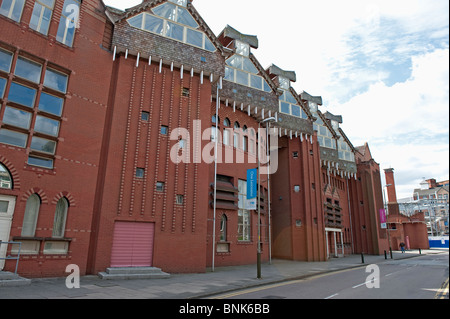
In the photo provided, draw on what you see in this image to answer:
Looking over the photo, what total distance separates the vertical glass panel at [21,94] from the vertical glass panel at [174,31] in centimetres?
944

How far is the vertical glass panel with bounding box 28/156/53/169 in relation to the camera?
14.4 metres

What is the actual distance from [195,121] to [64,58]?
8553 millimetres

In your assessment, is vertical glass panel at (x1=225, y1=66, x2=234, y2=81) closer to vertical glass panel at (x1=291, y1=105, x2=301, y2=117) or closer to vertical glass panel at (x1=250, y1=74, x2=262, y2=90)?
vertical glass panel at (x1=250, y1=74, x2=262, y2=90)

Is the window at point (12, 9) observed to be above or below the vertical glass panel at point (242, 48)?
below

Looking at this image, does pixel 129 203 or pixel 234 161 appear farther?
pixel 234 161

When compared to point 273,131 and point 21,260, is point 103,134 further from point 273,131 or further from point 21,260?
point 273,131

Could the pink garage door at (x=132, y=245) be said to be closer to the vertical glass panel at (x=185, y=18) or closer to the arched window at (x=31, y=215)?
the arched window at (x=31, y=215)

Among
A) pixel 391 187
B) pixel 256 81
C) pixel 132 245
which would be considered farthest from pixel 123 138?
pixel 391 187

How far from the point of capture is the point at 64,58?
16.2 m

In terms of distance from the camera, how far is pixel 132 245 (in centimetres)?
1659

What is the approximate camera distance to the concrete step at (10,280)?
11.2 meters

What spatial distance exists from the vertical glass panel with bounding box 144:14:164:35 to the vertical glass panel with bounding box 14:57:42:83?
7.30 m

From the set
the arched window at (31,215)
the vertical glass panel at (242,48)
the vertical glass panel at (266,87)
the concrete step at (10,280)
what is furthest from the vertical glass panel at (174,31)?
the concrete step at (10,280)

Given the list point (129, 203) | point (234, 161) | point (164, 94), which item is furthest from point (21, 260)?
point (234, 161)
